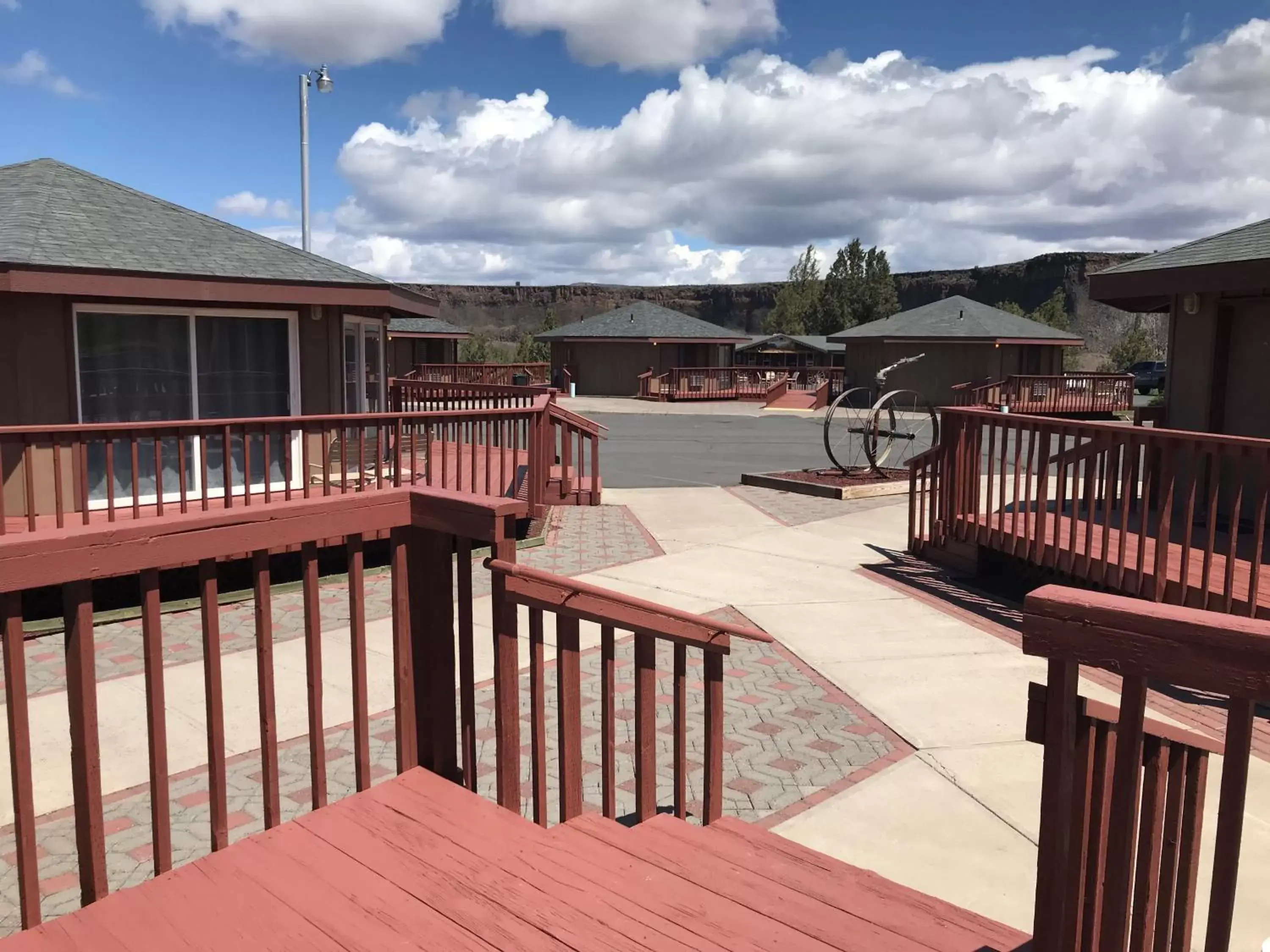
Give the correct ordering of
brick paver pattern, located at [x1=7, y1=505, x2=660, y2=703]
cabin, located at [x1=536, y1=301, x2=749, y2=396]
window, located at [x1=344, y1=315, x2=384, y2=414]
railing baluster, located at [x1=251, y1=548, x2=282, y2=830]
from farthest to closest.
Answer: cabin, located at [x1=536, y1=301, x2=749, y2=396]
window, located at [x1=344, y1=315, x2=384, y2=414]
brick paver pattern, located at [x1=7, y1=505, x2=660, y2=703]
railing baluster, located at [x1=251, y1=548, x2=282, y2=830]

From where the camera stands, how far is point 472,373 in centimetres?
3425

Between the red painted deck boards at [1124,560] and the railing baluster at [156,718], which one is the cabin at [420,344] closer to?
the red painted deck boards at [1124,560]

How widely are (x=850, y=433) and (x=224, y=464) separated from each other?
1190 cm

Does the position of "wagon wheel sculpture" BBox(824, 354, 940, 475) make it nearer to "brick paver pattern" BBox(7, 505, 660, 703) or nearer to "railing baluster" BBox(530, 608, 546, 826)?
"brick paver pattern" BBox(7, 505, 660, 703)

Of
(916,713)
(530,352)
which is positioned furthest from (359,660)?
(530,352)

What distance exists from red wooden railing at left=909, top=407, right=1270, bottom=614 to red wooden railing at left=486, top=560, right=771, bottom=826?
390 cm

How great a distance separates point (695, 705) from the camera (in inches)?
233

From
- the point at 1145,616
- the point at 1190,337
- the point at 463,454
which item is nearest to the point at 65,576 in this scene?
the point at 1145,616

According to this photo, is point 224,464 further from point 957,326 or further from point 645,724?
point 957,326

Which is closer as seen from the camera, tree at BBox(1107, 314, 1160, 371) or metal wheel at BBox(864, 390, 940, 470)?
metal wheel at BBox(864, 390, 940, 470)

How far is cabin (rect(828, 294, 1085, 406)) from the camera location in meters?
36.7

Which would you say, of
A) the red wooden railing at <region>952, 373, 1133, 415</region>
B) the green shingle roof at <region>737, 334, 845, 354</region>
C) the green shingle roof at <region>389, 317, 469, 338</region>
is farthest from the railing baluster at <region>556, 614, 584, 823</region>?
the green shingle roof at <region>737, 334, 845, 354</region>

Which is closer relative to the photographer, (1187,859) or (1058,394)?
(1187,859)

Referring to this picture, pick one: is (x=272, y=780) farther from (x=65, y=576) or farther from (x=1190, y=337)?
(x=1190, y=337)
